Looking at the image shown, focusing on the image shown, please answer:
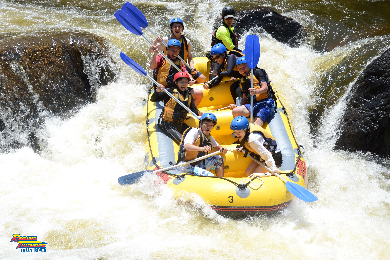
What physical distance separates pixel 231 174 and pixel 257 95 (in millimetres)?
1260

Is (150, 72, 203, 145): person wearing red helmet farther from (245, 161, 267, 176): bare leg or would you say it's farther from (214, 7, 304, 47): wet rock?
(214, 7, 304, 47): wet rock

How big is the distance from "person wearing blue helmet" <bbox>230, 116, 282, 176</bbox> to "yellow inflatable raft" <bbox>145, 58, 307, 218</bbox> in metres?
0.13

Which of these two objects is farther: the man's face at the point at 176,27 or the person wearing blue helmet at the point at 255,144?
the man's face at the point at 176,27

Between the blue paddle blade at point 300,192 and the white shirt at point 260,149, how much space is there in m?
0.30

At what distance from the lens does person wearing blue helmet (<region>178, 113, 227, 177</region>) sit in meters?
4.20

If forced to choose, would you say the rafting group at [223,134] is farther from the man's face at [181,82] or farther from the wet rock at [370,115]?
the wet rock at [370,115]

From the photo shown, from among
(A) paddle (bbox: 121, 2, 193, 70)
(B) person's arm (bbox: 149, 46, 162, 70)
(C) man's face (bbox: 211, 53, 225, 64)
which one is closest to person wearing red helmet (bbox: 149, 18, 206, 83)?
(A) paddle (bbox: 121, 2, 193, 70)

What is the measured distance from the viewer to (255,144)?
414cm

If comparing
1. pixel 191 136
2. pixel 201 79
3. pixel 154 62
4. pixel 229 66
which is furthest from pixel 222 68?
pixel 191 136

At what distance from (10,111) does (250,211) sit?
13.0 ft

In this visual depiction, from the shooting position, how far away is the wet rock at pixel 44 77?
5.49 m

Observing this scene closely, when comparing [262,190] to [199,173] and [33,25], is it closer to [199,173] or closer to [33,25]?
[199,173]

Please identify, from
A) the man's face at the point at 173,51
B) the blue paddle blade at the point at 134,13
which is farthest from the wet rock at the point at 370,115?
the blue paddle blade at the point at 134,13

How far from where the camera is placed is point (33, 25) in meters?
7.27
